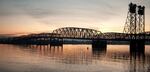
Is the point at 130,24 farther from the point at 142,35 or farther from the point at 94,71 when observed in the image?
the point at 94,71

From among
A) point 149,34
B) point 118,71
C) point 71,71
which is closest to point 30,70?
point 71,71

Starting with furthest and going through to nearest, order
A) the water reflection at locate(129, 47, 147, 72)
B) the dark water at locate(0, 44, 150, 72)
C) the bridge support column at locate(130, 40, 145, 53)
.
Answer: the bridge support column at locate(130, 40, 145, 53) < the water reflection at locate(129, 47, 147, 72) < the dark water at locate(0, 44, 150, 72)

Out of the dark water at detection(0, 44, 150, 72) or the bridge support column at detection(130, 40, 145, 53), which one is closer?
the dark water at detection(0, 44, 150, 72)

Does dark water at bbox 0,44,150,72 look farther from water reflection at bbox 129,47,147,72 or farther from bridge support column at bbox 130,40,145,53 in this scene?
bridge support column at bbox 130,40,145,53

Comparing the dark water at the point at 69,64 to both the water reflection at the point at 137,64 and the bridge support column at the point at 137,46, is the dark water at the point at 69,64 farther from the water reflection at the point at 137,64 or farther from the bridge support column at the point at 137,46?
the bridge support column at the point at 137,46

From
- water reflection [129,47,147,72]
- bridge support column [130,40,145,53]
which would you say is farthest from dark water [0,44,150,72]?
bridge support column [130,40,145,53]

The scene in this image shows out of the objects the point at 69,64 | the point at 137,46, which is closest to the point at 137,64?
the point at 69,64

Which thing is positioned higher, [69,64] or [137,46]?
[69,64]

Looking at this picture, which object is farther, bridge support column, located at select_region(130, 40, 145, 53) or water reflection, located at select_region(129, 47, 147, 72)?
bridge support column, located at select_region(130, 40, 145, 53)

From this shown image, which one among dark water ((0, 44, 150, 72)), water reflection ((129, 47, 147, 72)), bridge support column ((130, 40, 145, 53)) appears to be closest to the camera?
dark water ((0, 44, 150, 72))

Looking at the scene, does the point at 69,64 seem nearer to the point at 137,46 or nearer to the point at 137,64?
the point at 137,64

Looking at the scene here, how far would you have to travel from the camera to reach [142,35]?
183m

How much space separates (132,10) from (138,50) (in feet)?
76.1

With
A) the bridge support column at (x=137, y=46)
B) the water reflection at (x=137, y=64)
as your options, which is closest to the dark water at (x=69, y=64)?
the water reflection at (x=137, y=64)
